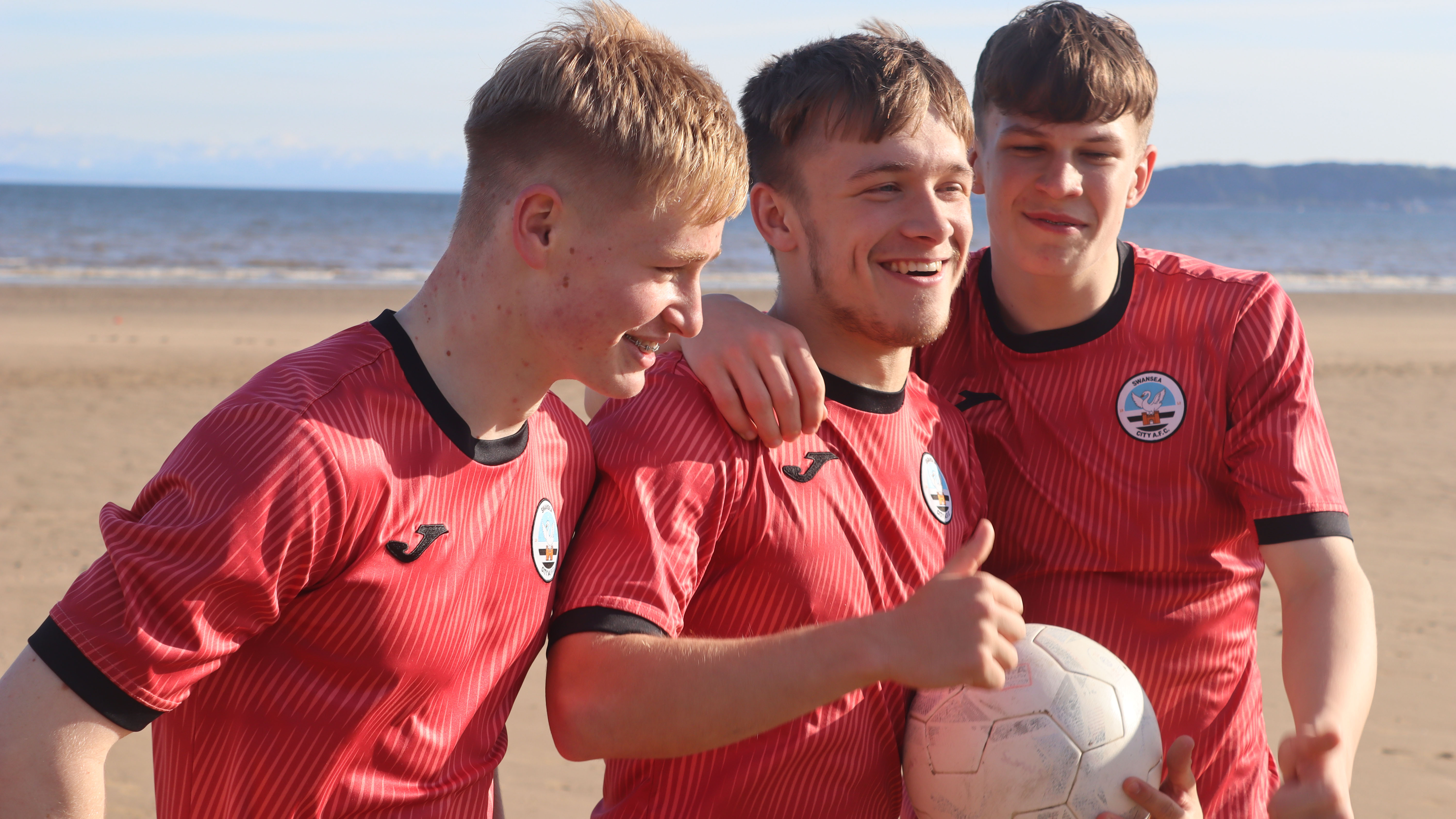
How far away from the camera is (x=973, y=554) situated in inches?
87.8

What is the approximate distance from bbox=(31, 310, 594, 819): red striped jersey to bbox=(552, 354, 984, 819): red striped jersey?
0.63 ft

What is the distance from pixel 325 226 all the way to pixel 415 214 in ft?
62.2

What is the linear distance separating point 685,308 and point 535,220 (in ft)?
1.13

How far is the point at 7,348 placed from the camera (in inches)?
624

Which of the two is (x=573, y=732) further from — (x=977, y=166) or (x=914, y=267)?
(x=977, y=166)

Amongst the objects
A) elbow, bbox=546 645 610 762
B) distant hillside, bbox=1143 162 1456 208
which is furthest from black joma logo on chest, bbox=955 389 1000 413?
distant hillside, bbox=1143 162 1456 208

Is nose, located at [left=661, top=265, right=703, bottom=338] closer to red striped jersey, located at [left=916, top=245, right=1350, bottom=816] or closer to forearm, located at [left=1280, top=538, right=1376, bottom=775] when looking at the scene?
red striped jersey, located at [left=916, top=245, right=1350, bottom=816]

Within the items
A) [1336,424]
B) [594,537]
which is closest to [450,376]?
[594,537]

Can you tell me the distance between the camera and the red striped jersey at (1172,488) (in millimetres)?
2871

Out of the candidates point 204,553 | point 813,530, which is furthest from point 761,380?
point 204,553

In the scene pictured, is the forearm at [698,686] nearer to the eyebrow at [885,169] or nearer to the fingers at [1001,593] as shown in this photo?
the fingers at [1001,593]

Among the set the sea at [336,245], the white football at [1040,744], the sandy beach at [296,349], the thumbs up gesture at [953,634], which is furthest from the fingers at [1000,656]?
the sea at [336,245]

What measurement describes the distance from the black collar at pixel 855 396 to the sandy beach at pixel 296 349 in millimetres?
3016

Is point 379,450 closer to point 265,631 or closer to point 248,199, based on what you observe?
point 265,631
